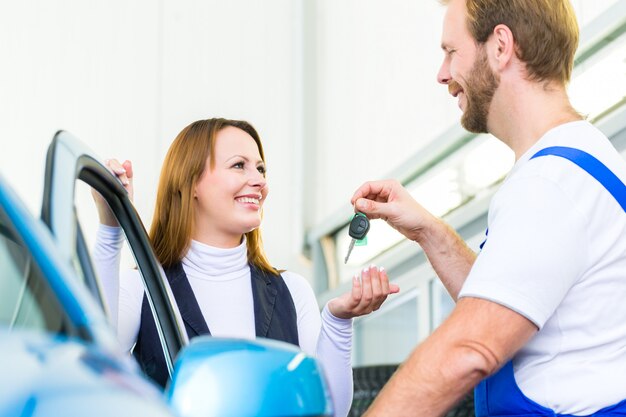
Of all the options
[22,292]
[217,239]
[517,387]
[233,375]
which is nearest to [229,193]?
[217,239]

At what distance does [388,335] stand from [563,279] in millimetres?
3579

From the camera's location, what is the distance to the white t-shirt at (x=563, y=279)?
1.76 metres

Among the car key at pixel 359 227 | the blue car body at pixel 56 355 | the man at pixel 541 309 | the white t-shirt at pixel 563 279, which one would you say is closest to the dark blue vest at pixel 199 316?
A: the car key at pixel 359 227

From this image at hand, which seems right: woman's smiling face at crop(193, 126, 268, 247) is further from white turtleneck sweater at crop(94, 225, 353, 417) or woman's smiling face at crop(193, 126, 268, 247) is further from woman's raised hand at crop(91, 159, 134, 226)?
woman's raised hand at crop(91, 159, 134, 226)

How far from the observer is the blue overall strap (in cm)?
183

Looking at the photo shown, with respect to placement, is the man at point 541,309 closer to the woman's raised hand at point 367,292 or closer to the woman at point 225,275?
the woman's raised hand at point 367,292

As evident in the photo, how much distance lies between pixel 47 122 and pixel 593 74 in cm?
363

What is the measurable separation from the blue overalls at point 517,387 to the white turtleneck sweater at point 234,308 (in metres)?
0.50

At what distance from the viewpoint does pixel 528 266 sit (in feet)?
5.77

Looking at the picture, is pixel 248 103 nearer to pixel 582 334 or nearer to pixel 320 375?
pixel 582 334

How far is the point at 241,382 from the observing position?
0.94m

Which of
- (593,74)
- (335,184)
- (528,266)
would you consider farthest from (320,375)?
(335,184)

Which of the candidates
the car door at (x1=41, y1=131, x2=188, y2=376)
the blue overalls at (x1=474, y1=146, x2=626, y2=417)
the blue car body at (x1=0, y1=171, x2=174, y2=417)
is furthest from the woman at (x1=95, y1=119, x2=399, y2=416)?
the blue car body at (x1=0, y1=171, x2=174, y2=417)

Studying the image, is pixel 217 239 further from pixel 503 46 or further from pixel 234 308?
pixel 503 46
